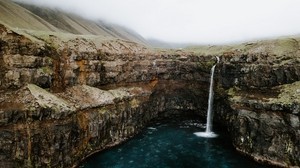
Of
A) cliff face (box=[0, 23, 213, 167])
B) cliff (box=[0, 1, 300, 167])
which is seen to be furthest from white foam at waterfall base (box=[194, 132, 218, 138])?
cliff face (box=[0, 23, 213, 167])

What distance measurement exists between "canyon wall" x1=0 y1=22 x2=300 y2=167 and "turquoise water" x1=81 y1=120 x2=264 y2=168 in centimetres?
251

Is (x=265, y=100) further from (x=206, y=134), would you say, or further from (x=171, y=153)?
(x=171, y=153)

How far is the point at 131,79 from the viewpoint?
7800 centimetres

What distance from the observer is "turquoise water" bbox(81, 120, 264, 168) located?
56.2m

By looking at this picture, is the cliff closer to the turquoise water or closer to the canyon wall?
the canyon wall

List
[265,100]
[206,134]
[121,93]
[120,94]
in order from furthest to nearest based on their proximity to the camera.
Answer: [206,134] < [121,93] < [120,94] < [265,100]

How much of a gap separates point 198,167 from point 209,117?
24451mm

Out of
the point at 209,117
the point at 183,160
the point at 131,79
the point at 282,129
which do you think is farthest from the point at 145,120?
the point at 282,129

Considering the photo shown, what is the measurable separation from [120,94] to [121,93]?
2.98ft

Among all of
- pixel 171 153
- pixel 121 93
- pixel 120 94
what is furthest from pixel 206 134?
pixel 120 94

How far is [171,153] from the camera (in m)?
62.4

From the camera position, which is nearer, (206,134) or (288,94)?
(288,94)

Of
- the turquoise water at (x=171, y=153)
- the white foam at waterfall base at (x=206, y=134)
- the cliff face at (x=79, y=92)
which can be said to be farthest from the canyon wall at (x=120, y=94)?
the white foam at waterfall base at (x=206, y=134)

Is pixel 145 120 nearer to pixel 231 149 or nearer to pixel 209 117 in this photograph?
pixel 209 117
